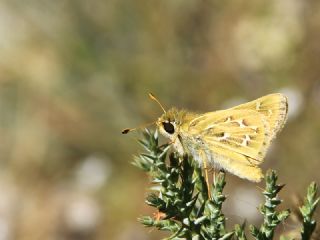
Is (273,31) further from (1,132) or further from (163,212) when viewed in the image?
(163,212)

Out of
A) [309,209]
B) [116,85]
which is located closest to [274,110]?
[309,209]

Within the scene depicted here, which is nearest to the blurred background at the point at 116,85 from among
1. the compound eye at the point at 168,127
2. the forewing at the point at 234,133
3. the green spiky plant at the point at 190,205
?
the forewing at the point at 234,133

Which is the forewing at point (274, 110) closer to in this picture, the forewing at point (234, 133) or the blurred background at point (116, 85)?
the forewing at point (234, 133)

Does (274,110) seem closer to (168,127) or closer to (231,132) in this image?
(231,132)

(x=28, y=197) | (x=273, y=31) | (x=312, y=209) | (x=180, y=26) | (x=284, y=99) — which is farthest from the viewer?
(x=28, y=197)

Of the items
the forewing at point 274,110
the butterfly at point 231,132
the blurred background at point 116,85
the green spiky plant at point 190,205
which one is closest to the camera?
the green spiky plant at point 190,205

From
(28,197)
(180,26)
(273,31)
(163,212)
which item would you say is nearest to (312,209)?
(163,212)
